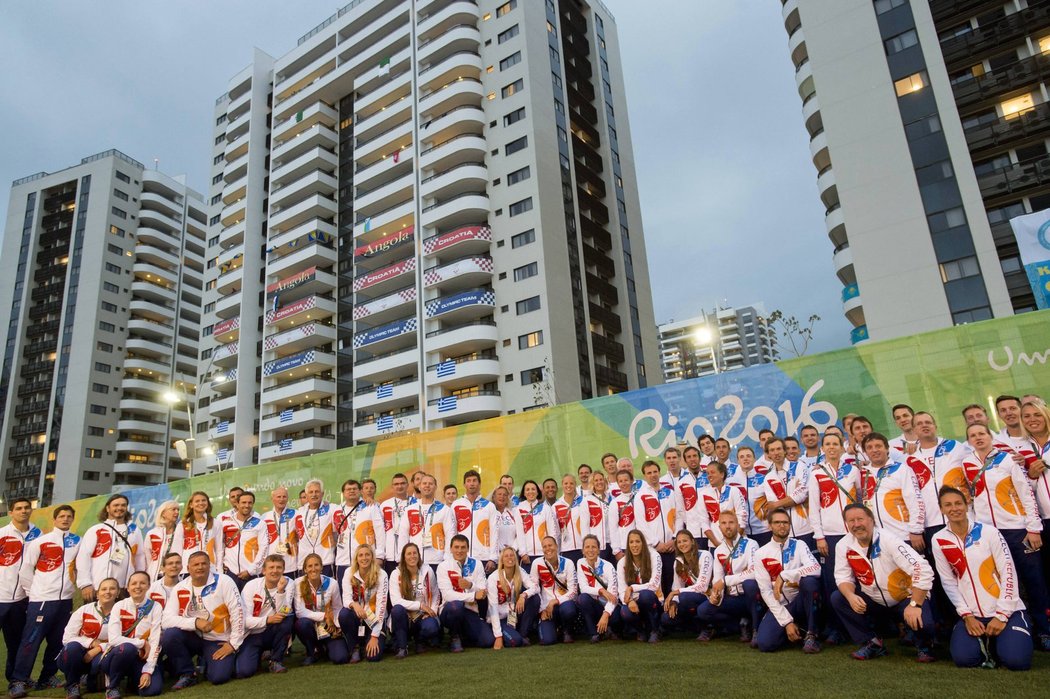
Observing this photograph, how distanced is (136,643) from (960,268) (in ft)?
105

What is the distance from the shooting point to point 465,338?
42250 mm

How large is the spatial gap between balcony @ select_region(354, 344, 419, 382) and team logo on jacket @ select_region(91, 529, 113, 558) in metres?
35.7

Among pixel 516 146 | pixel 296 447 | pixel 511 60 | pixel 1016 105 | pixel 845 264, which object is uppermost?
pixel 511 60

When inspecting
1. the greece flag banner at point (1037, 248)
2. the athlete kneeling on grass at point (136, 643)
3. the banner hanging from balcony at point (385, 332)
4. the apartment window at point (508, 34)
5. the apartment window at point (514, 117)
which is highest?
the apartment window at point (508, 34)

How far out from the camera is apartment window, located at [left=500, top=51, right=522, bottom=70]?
4652cm

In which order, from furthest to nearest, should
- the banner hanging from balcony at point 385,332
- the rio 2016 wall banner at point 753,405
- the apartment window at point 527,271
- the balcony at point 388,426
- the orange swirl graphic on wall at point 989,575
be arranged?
the banner hanging from balcony at point 385,332, the balcony at point 388,426, the apartment window at point 527,271, the rio 2016 wall banner at point 753,405, the orange swirl graphic on wall at point 989,575

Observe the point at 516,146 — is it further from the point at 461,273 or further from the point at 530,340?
the point at 530,340

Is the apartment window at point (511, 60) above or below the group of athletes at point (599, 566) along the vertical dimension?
above

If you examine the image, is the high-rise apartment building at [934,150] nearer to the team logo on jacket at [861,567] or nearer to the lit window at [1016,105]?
the lit window at [1016,105]

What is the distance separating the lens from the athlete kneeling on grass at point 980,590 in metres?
5.36

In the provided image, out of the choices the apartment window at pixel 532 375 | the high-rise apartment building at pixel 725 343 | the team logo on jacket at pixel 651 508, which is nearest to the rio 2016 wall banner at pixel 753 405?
the team logo on jacket at pixel 651 508

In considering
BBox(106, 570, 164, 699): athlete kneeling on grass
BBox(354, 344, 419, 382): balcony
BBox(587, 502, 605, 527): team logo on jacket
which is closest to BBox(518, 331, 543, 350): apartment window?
BBox(354, 344, 419, 382): balcony

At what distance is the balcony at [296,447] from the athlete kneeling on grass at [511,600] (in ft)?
144

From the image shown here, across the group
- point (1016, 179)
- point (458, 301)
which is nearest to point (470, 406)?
point (458, 301)
